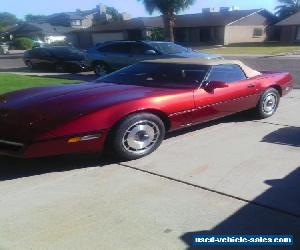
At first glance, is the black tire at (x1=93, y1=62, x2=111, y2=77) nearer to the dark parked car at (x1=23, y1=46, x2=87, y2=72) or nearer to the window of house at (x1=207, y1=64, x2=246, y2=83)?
the dark parked car at (x1=23, y1=46, x2=87, y2=72)

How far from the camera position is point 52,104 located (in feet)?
14.8

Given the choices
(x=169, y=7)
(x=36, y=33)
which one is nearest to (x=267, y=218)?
(x=169, y=7)

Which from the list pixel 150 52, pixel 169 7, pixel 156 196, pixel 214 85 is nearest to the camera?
pixel 156 196

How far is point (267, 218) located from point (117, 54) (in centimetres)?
1159

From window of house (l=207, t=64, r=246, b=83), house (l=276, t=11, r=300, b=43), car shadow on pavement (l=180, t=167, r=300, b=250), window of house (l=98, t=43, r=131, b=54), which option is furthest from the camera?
house (l=276, t=11, r=300, b=43)

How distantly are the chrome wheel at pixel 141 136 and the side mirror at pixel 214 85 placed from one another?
3.62 feet

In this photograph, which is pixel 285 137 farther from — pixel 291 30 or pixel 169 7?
pixel 291 30

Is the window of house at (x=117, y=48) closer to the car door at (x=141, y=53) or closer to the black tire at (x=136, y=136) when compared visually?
the car door at (x=141, y=53)

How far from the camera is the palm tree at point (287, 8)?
62206mm

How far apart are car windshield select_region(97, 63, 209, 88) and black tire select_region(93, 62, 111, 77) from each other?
27.6ft

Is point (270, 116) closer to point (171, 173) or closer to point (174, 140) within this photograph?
point (174, 140)

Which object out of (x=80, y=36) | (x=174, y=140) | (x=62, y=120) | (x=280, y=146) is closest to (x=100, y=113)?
(x=62, y=120)

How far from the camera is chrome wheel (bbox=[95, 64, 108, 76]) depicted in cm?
1432

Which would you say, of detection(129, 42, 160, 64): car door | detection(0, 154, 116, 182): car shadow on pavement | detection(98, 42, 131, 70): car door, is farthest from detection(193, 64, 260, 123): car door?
detection(98, 42, 131, 70): car door
